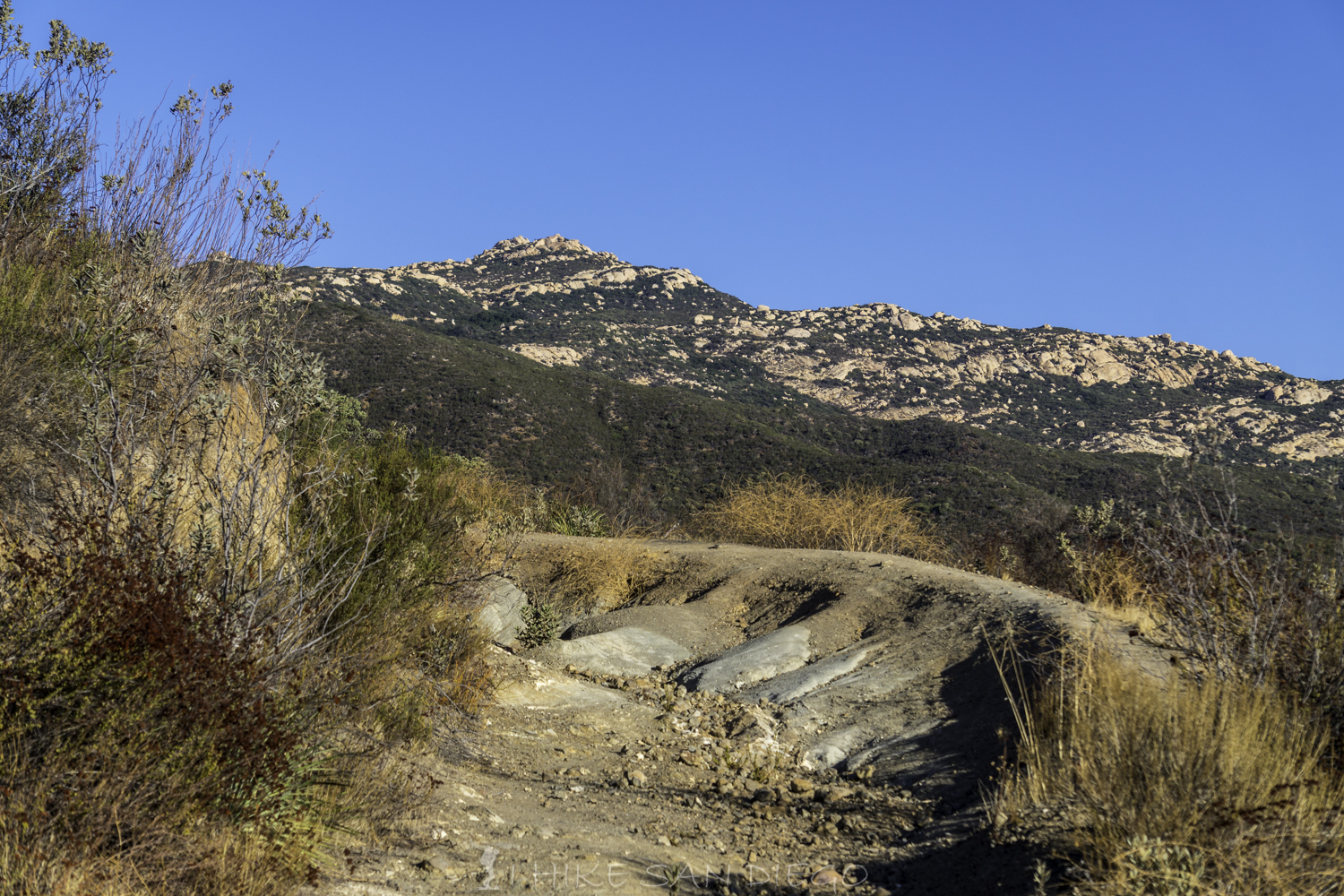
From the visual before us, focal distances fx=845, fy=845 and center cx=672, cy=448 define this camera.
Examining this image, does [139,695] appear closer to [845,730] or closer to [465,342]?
[845,730]

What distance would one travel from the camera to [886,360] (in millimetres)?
61219

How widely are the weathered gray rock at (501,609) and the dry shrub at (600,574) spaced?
4.25 ft

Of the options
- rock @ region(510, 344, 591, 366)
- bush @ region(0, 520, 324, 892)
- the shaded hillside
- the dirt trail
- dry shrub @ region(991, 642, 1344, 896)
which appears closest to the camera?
bush @ region(0, 520, 324, 892)

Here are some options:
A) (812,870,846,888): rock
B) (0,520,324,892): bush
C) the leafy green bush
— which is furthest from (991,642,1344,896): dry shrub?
the leafy green bush

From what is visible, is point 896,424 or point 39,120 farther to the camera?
point 896,424

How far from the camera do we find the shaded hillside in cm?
2894

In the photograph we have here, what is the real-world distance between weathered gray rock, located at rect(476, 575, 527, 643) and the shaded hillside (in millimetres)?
16764

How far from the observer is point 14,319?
494 centimetres

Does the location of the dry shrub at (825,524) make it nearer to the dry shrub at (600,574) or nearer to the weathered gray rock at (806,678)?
the dry shrub at (600,574)

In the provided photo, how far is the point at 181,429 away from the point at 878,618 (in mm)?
6319

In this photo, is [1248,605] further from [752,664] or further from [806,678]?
[752,664]

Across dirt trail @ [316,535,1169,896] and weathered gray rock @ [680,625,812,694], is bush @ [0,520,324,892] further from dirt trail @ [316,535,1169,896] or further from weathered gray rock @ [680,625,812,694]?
weathered gray rock @ [680,625,812,694]

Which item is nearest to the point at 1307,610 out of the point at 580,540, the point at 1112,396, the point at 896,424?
the point at 580,540

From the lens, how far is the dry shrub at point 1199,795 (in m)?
2.79
